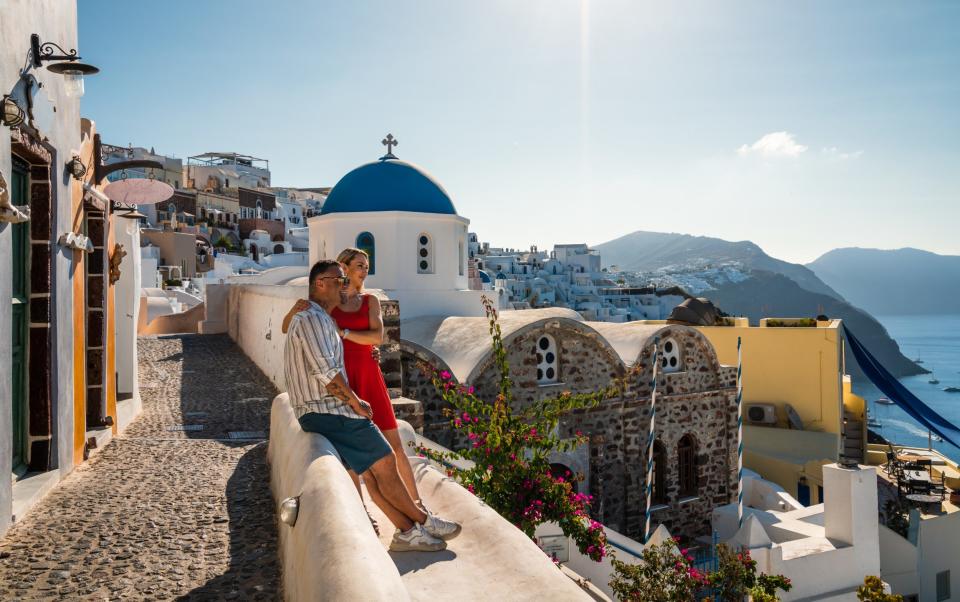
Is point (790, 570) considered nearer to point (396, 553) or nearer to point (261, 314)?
point (396, 553)

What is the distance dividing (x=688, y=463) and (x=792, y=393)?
5.61m

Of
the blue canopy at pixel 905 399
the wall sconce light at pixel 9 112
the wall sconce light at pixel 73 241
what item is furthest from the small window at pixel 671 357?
the wall sconce light at pixel 9 112

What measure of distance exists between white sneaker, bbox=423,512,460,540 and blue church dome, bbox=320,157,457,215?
10.7 m

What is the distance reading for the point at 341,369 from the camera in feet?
10.4

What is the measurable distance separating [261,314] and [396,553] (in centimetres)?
866

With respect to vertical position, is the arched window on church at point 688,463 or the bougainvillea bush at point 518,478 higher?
the bougainvillea bush at point 518,478

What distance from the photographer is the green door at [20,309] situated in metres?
4.35

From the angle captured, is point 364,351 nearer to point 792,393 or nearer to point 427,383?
point 427,383

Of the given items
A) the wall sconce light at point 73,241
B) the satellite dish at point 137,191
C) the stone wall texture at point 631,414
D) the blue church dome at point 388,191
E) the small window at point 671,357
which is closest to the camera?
the wall sconce light at point 73,241

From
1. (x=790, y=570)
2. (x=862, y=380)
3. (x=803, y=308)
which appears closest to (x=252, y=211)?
(x=790, y=570)

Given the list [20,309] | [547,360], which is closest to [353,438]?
[20,309]

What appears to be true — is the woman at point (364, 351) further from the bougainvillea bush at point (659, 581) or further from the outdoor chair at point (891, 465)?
the outdoor chair at point (891, 465)

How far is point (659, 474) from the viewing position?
500 inches

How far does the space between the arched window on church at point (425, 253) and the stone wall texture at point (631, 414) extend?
3.07 metres
